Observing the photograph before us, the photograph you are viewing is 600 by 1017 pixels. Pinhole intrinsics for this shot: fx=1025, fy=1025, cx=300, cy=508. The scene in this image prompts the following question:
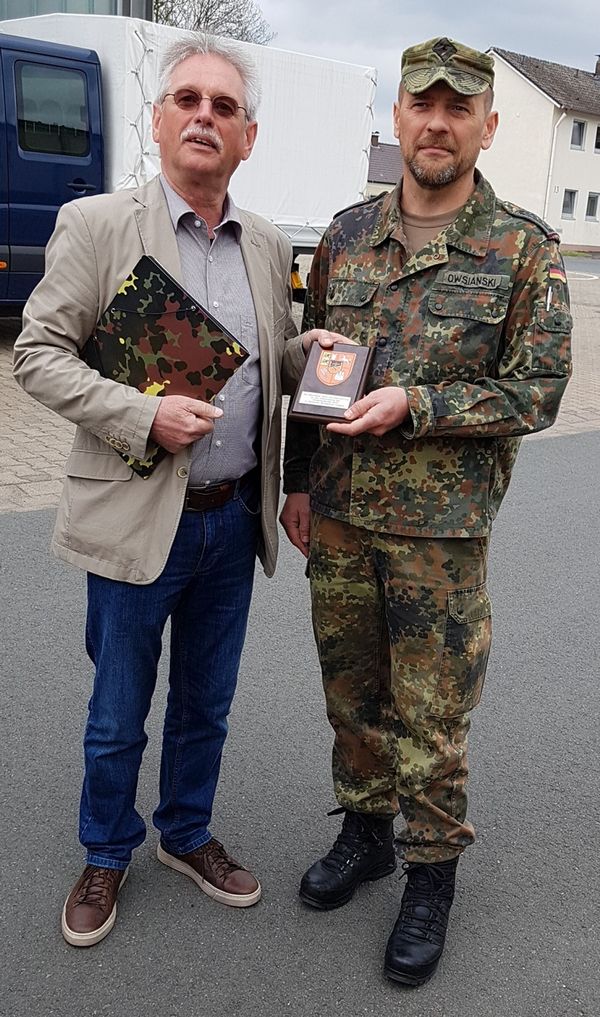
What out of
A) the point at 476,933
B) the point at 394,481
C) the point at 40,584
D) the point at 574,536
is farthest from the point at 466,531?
the point at 574,536

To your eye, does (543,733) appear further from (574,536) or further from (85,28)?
(85,28)

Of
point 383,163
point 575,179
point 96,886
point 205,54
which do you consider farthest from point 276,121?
point 383,163

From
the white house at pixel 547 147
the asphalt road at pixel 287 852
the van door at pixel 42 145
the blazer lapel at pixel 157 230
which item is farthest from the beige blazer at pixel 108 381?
the white house at pixel 547 147

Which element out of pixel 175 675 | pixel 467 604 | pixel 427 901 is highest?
pixel 467 604

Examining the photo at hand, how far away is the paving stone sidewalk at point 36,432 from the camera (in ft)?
20.1

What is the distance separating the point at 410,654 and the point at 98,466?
0.89 meters

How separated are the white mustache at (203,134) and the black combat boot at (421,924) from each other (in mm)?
1849

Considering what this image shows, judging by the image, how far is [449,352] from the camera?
94.7 inches

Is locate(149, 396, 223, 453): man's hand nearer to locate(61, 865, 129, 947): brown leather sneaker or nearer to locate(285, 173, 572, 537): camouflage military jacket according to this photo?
locate(285, 173, 572, 537): camouflage military jacket

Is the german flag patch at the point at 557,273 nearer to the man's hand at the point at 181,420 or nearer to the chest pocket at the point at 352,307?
Answer: the chest pocket at the point at 352,307

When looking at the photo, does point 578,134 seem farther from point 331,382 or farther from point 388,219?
point 331,382

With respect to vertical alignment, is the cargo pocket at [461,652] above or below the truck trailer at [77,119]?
below

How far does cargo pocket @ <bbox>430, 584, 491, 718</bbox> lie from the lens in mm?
2514

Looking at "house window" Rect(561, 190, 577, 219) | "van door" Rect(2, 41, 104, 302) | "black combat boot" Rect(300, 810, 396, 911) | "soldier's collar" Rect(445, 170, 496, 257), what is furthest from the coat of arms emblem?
"house window" Rect(561, 190, 577, 219)
